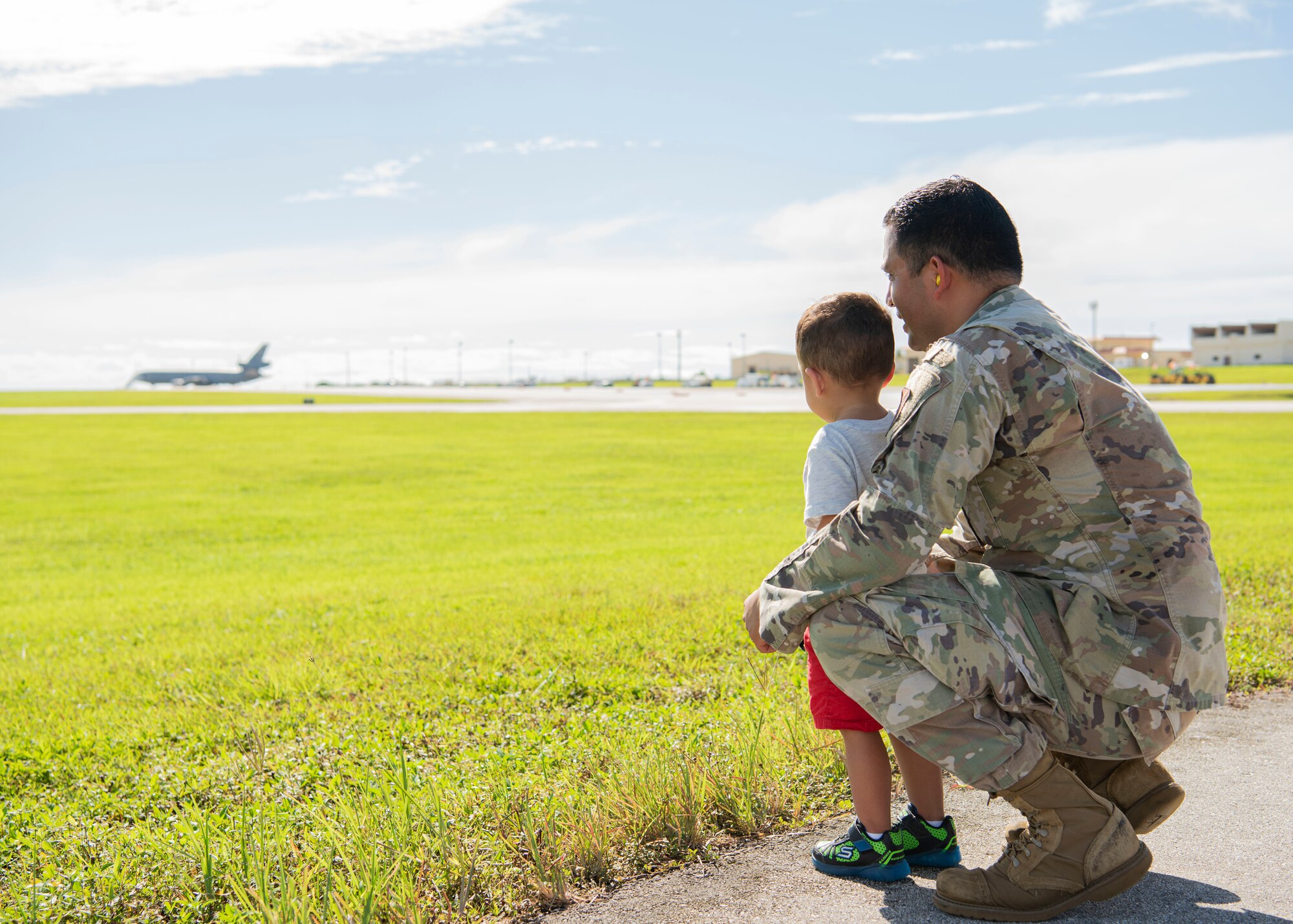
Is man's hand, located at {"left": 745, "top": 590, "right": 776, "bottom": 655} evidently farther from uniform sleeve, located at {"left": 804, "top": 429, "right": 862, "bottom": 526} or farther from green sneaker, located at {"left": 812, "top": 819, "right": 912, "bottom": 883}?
green sneaker, located at {"left": 812, "top": 819, "right": 912, "bottom": 883}

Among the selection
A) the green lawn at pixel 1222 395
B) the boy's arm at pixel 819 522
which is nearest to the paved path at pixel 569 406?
the green lawn at pixel 1222 395

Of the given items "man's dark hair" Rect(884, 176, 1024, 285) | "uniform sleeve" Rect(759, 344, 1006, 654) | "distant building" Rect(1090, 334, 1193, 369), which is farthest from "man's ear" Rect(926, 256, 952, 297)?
"distant building" Rect(1090, 334, 1193, 369)

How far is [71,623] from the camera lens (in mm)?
9672

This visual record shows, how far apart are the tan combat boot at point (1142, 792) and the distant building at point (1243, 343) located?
140841mm

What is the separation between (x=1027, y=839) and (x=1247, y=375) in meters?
106

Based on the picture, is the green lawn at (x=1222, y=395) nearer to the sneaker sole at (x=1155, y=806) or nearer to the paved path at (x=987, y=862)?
the paved path at (x=987, y=862)

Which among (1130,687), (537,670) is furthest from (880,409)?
(537,670)

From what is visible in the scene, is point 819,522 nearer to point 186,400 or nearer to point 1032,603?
point 1032,603

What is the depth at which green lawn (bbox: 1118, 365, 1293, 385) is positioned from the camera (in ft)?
272

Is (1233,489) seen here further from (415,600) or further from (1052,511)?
(1052,511)

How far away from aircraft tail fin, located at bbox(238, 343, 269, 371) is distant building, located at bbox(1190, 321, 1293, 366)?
121358 mm

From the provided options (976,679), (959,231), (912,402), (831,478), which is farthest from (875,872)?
(959,231)

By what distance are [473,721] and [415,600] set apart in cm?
435

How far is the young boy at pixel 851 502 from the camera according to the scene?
121 inches
